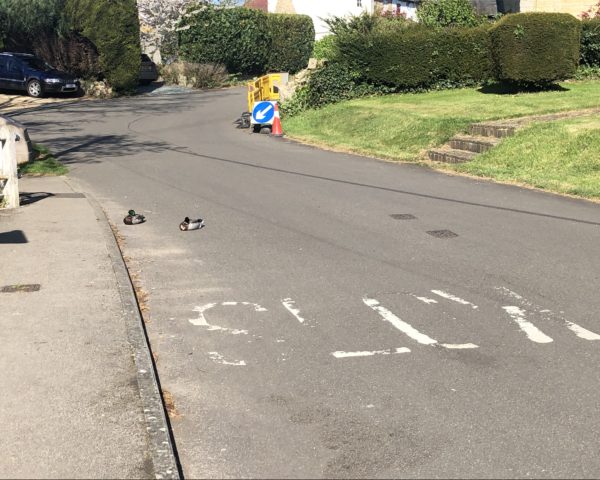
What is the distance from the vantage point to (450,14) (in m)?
36.6

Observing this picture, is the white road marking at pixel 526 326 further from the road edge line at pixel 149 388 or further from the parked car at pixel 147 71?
the parked car at pixel 147 71

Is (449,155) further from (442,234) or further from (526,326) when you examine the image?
(526,326)

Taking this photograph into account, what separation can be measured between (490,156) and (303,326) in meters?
11.7

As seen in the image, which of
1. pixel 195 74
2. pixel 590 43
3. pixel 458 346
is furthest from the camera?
pixel 195 74

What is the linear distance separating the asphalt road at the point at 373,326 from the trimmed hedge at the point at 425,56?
14.4 metres

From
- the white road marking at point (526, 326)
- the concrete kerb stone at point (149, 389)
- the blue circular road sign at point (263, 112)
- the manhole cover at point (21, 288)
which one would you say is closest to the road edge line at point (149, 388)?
the concrete kerb stone at point (149, 389)

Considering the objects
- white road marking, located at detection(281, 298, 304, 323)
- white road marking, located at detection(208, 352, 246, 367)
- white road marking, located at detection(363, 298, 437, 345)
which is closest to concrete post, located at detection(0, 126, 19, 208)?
white road marking, located at detection(281, 298, 304, 323)

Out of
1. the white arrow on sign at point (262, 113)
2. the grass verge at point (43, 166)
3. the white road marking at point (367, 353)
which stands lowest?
the white road marking at point (367, 353)

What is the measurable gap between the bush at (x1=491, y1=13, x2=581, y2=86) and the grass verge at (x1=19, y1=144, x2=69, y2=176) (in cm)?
1331

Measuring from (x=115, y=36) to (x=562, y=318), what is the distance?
36003mm

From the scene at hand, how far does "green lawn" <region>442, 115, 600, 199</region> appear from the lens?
15289 millimetres

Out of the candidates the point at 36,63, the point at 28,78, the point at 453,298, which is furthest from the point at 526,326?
the point at 36,63

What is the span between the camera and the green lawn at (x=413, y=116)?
842 inches

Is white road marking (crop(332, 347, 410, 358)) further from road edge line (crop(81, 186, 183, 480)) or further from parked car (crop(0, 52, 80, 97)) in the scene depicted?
parked car (crop(0, 52, 80, 97))
